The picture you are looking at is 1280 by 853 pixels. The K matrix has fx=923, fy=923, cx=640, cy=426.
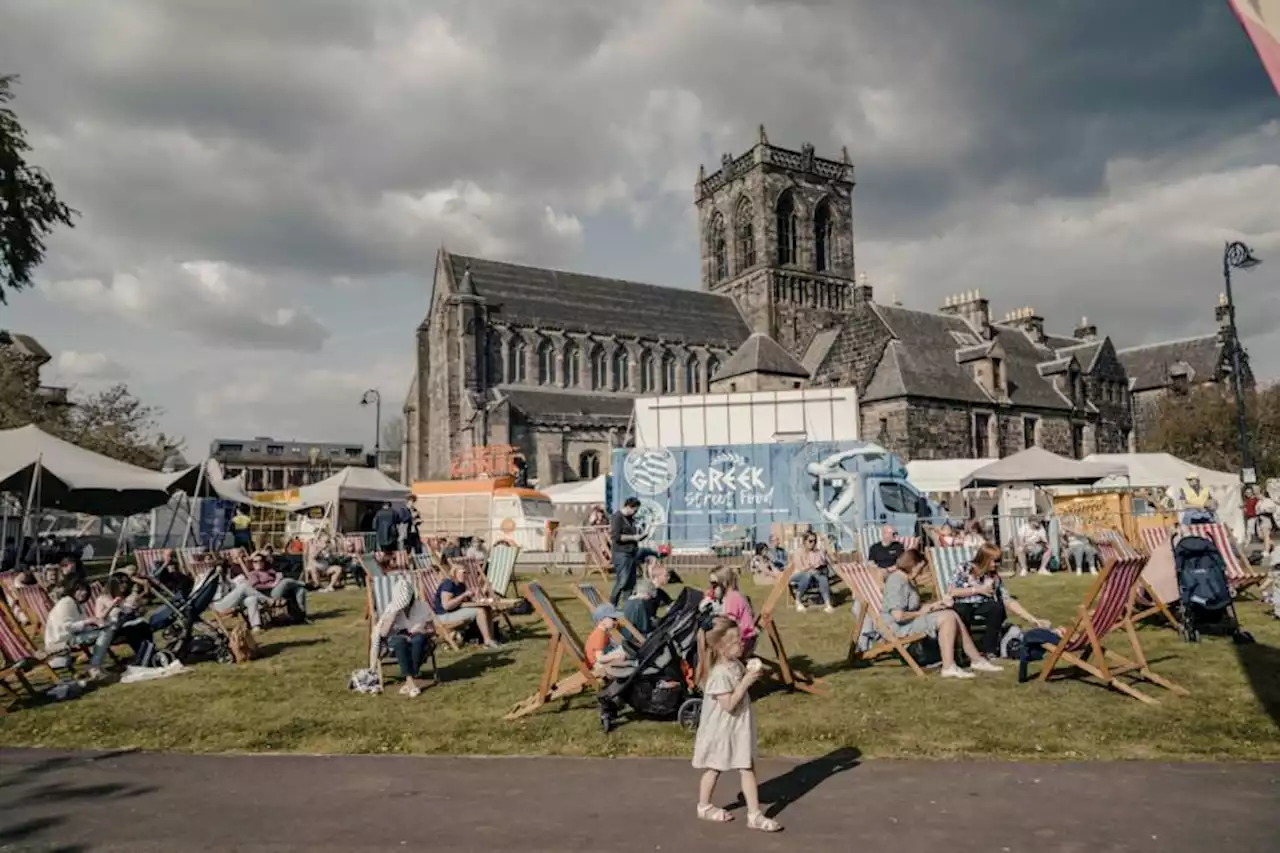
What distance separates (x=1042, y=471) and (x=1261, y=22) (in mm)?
21476

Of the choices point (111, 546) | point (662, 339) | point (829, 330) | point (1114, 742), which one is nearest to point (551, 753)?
point (1114, 742)

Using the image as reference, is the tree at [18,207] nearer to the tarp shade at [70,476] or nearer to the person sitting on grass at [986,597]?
the tarp shade at [70,476]

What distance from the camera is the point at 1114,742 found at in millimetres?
6410

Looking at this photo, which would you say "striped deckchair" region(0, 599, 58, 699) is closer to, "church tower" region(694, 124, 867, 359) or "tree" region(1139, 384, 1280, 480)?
"tree" region(1139, 384, 1280, 480)

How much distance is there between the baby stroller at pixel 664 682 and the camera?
7242 mm

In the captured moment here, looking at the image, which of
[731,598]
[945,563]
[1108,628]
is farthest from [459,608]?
[1108,628]

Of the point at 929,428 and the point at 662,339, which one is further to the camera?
the point at 662,339

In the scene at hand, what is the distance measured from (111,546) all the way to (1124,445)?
51017mm

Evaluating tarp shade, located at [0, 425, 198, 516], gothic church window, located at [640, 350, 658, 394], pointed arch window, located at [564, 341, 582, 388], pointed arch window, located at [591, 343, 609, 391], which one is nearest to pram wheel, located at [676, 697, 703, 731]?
tarp shade, located at [0, 425, 198, 516]

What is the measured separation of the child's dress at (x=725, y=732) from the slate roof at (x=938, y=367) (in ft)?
131

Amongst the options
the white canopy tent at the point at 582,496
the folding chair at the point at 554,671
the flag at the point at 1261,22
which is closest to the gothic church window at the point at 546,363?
the white canopy tent at the point at 582,496

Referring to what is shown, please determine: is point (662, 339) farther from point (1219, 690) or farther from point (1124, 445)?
point (1219, 690)

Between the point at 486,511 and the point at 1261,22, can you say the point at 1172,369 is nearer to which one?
the point at 486,511

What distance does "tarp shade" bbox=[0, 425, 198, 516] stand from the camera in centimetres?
1748
